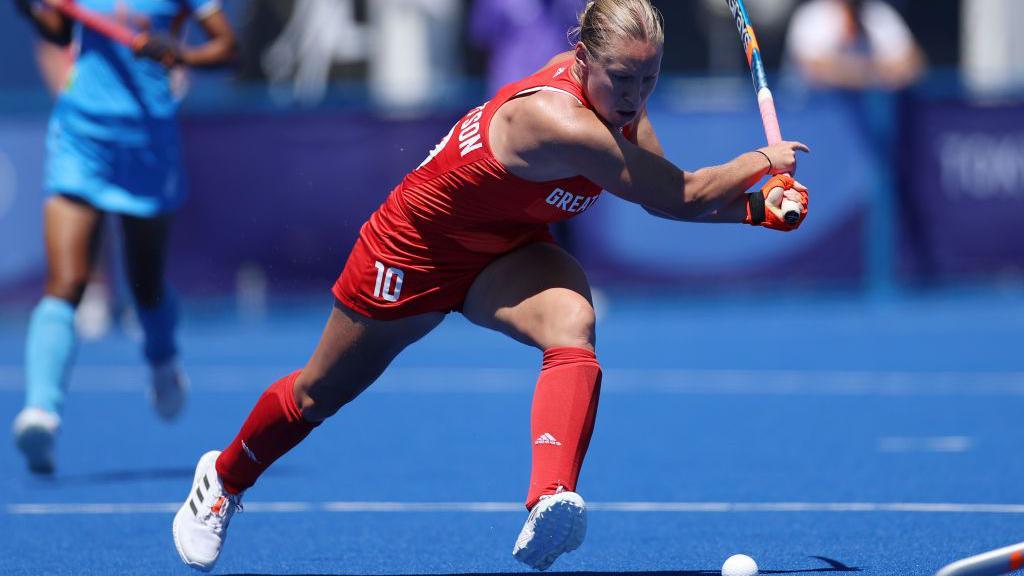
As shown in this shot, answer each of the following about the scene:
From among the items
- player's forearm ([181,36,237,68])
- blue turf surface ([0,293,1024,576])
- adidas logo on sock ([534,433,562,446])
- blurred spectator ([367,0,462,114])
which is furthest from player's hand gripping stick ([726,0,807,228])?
blurred spectator ([367,0,462,114])

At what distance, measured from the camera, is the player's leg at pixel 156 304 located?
747 cm

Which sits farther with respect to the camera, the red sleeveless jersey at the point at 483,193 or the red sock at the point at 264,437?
the red sock at the point at 264,437

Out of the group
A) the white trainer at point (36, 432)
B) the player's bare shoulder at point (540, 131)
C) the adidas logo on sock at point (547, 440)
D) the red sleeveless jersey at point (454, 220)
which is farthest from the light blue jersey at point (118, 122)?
the adidas logo on sock at point (547, 440)

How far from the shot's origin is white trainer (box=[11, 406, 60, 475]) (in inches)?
264

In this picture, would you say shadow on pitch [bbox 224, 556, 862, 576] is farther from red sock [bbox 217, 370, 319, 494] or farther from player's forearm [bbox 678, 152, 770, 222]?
player's forearm [bbox 678, 152, 770, 222]

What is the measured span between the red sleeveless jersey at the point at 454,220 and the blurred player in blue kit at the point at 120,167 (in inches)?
87.5

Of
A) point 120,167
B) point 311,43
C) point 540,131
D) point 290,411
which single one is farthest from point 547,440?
point 311,43

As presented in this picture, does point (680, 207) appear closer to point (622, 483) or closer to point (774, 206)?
point (774, 206)

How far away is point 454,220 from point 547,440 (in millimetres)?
707

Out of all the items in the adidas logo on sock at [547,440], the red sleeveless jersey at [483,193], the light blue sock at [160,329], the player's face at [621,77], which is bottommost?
the light blue sock at [160,329]

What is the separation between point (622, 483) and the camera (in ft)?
22.9

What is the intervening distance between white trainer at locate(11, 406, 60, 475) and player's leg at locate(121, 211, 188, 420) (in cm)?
89

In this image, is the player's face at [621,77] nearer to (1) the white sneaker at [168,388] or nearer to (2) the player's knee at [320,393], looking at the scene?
(2) the player's knee at [320,393]

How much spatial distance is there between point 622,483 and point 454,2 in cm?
1321
